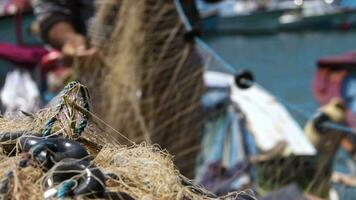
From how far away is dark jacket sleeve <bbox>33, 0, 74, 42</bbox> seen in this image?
4.20 metres

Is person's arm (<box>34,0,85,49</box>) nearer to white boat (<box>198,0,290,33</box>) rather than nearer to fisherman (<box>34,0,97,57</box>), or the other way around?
fisherman (<box>34,0,97,57</box>)

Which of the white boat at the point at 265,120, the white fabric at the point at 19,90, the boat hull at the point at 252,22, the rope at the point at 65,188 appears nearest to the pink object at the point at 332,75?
the white boat at the point at 265,120

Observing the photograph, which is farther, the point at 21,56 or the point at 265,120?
the point at 21,56

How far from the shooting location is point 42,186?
1.39 metres

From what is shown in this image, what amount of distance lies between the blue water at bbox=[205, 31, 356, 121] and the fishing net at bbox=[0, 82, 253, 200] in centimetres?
1054

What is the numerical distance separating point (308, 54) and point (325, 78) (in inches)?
316

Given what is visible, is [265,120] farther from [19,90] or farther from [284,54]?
[284,54]

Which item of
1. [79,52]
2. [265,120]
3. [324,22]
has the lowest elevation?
[324,22]

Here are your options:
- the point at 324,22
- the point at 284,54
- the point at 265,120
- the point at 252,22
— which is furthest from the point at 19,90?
the point at 324,22

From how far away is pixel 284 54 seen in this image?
16062 mm

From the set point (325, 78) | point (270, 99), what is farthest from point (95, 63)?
point (325, 78)

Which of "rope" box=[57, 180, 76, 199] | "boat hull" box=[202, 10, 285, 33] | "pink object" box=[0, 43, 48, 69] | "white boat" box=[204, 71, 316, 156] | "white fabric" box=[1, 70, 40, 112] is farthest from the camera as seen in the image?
"boat hull" box=[202, 10, 285, 33]

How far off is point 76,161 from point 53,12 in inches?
112

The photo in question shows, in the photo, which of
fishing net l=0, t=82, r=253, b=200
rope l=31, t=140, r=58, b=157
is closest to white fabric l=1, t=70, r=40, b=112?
fishing net l=0, t=82, r=253, b=200
